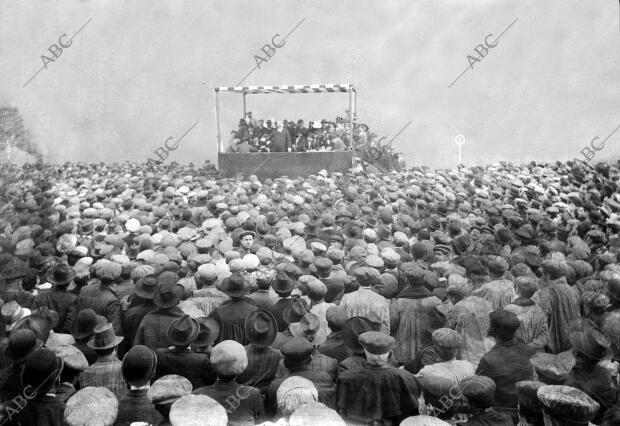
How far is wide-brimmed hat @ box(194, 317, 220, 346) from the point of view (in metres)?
4.05

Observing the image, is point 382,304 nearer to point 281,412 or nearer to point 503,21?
point 281,412

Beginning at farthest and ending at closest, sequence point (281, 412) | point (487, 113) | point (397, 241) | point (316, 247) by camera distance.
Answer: point (487, 113) → point (397, 241) → point (316, 247) → point (281, 412)

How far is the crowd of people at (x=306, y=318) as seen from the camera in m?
3.25

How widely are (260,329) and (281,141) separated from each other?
12.4 metres

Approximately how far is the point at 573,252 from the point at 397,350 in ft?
10.1

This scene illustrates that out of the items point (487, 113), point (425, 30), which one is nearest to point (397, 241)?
point (487, 113)

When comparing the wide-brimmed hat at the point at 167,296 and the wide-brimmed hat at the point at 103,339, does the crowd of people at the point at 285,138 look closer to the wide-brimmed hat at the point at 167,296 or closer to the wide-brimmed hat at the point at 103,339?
the wide-brimmed hat at the point at 167,296

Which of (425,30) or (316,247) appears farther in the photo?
(425,30)

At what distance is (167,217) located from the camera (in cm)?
912

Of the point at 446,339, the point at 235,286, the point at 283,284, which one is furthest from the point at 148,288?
the point at 446,339

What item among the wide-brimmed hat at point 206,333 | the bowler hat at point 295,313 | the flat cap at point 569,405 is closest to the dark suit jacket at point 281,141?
the bowler hat at point 295,313

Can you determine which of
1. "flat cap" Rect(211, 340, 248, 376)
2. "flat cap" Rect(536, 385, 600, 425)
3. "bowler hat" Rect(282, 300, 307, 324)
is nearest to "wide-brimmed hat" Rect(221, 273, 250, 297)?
"bowler hat" Rect(282, 300, 307, 324)

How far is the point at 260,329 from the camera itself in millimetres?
3877

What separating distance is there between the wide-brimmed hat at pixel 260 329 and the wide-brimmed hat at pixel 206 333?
341 millimetres
